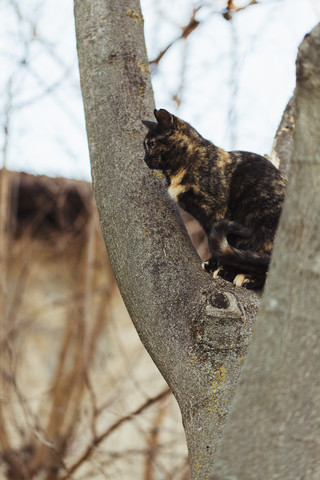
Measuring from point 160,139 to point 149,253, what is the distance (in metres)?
0.54

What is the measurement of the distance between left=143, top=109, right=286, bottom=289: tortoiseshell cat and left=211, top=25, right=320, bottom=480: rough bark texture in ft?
2.23

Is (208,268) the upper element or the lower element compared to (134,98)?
lower

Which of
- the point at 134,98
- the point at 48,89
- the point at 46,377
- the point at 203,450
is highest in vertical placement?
the point at 48,89

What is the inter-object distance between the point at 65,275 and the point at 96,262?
61 cm

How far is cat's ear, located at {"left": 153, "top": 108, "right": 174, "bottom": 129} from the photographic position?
1.56 m

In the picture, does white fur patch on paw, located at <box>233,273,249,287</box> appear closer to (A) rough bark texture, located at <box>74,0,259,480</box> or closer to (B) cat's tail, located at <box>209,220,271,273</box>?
(B) cat's tail, located at <box>209,220,271,273</box>

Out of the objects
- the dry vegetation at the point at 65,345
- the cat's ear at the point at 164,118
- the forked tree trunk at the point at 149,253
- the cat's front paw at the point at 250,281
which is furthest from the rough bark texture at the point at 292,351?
the dry vegetation at the point at 65,345

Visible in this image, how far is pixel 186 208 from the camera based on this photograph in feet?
5.07

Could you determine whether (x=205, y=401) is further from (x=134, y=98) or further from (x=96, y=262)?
(x=96, y=262)

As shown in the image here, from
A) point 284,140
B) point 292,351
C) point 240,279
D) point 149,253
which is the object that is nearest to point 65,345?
point 284,140

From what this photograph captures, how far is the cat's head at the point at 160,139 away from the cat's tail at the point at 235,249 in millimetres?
249

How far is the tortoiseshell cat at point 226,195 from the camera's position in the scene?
145cm

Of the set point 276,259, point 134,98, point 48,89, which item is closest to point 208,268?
point 134,98

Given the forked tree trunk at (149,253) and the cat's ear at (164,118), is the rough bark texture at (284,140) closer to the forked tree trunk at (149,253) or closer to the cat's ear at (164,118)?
the cat's ear at (164,118)
